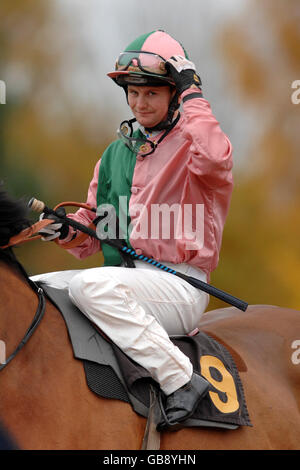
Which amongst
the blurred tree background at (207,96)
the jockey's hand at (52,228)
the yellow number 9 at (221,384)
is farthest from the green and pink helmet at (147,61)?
the blurred tree background at (207,96)

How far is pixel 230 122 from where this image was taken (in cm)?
418

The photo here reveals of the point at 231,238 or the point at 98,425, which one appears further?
the point at 231,238

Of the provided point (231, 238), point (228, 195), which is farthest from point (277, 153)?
point (228, 195)

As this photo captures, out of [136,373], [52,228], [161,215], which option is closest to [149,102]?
[161,215]

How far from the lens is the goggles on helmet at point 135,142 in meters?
2.24

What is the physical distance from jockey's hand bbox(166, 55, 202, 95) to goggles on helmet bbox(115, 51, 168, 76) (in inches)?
1.8

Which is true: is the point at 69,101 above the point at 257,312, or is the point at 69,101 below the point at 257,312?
above

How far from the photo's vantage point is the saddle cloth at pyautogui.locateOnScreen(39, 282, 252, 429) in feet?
5.92

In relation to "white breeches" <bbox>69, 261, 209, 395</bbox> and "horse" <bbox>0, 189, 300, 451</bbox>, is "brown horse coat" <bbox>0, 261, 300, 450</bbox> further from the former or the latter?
"white breeches" <bbox>69, 261, 209, 395</bbox>

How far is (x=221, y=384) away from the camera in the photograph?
6.75 ft
